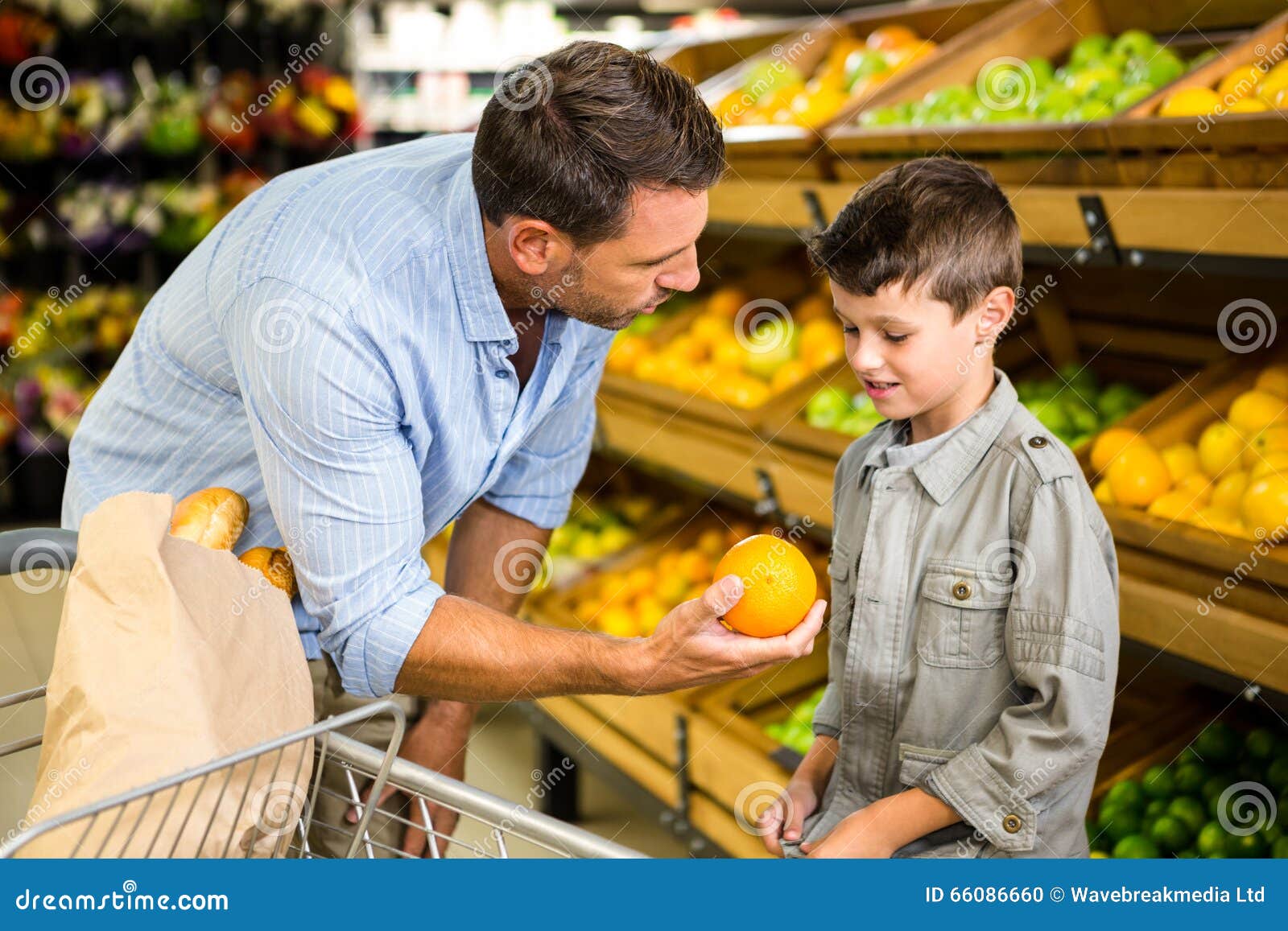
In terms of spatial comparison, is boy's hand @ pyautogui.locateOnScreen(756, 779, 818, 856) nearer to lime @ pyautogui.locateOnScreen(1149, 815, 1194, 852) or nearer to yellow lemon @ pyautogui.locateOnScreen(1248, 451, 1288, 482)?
lime @ pyautogui.locateOnScreen(1149, 815, 1194, 852)

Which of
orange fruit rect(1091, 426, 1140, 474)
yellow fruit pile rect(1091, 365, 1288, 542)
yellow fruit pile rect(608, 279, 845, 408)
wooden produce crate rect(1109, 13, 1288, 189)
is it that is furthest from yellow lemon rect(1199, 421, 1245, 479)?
yellow fruit pile rect(608, 279, 845, 408)

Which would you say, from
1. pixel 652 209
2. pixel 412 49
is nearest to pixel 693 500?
pixel 652 209

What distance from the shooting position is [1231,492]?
189 cm

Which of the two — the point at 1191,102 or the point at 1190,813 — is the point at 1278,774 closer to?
the point at 1190,813

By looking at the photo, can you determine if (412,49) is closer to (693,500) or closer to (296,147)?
(296,147)

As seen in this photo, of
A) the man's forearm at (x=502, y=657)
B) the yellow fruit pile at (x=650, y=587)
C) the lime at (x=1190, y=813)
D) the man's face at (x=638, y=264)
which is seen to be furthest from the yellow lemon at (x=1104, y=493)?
the yellow fruit pile at (x=650, y=587)

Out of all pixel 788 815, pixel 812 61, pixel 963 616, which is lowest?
pixel 788 815

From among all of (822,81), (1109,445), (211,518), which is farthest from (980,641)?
(822,81)

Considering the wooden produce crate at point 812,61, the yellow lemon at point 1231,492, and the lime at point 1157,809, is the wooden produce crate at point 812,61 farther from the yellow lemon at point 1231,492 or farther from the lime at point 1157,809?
the lime at point 1157,809

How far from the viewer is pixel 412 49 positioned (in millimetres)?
6785

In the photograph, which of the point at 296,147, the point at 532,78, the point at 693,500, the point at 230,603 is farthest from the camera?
the point at 296,147

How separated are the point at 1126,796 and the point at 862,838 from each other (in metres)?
0.84

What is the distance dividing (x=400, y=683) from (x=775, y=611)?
0.51 meters

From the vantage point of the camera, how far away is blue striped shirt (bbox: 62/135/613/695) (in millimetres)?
1461
